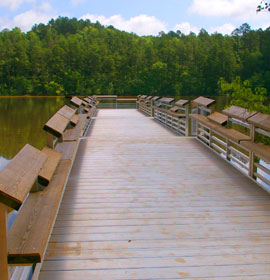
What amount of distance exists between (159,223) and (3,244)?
1785 mm

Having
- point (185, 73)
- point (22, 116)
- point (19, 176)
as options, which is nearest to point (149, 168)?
point (19, 176)

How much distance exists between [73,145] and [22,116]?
24390mm

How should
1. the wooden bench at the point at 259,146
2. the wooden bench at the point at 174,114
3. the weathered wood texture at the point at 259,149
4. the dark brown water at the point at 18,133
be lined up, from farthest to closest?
the dark brown water at the point at 18,133
the wooden bench at the point at 174,114
the wooden bench at the point at 259,146
the weathered wood texture at the point at 259,149

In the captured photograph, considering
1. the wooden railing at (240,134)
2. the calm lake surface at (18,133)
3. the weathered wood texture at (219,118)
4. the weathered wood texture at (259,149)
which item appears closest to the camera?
the weathered wood texture at (259,149)

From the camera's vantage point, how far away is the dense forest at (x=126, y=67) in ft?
200

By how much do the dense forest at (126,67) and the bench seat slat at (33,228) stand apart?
5756cm

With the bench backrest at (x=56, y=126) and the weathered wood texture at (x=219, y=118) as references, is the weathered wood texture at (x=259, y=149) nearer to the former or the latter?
the weathered wood texture at (x=219, y=118)

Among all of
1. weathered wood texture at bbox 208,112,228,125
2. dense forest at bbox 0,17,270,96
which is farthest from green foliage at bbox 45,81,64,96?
weathered wood texture at bbox 208,112,228,125

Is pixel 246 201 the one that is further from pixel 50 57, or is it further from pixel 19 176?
pixel 50 57

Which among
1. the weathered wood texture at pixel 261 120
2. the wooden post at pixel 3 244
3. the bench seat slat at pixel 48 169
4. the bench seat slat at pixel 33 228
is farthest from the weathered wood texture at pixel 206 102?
the wooden post at pixel 3 244

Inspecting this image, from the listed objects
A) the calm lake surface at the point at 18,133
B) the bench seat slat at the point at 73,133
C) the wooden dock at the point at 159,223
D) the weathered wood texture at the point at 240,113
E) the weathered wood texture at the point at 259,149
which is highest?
the weathered wood texture at the point at 240,113

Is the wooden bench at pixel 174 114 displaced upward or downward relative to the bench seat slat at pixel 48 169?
downward

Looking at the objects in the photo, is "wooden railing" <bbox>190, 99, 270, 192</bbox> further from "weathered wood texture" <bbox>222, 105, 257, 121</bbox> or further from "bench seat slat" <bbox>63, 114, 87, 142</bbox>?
"bench seat slat" <bbox>63, 114, 87, 142</bbox>

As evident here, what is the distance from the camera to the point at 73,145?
18.0 feet
